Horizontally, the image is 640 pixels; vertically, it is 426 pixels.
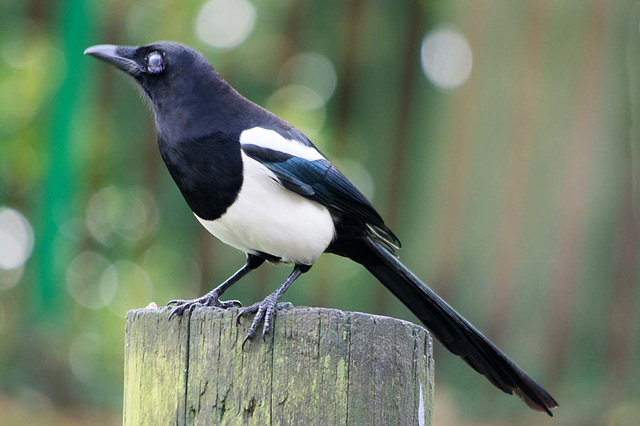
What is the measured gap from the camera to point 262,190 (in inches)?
103

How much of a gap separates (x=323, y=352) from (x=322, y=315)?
78 mm

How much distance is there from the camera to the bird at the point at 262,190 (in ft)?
8.49

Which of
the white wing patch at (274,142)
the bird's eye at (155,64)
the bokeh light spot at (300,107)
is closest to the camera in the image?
the white wing patch at (274,142)

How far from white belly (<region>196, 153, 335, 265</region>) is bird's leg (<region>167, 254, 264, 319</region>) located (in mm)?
126

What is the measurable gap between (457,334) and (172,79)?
113cm

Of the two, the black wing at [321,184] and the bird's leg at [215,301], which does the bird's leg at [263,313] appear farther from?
the black wing at [321,184]

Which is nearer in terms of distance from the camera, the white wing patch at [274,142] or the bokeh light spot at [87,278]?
the white wing patch at [274,142]

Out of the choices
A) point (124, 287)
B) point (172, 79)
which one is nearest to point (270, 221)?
point (172, 79)

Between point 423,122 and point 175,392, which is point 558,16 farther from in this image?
point 175,392

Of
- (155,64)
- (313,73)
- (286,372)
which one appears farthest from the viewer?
(313,73)

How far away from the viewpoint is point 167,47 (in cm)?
283

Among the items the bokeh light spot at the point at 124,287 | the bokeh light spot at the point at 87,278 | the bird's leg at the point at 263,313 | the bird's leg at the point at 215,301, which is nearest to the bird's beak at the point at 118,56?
the bird's leg at the point at 215,301

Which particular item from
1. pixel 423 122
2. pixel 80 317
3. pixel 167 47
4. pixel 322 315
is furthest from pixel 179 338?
pixel 423 122

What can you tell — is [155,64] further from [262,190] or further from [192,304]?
[192,304]
